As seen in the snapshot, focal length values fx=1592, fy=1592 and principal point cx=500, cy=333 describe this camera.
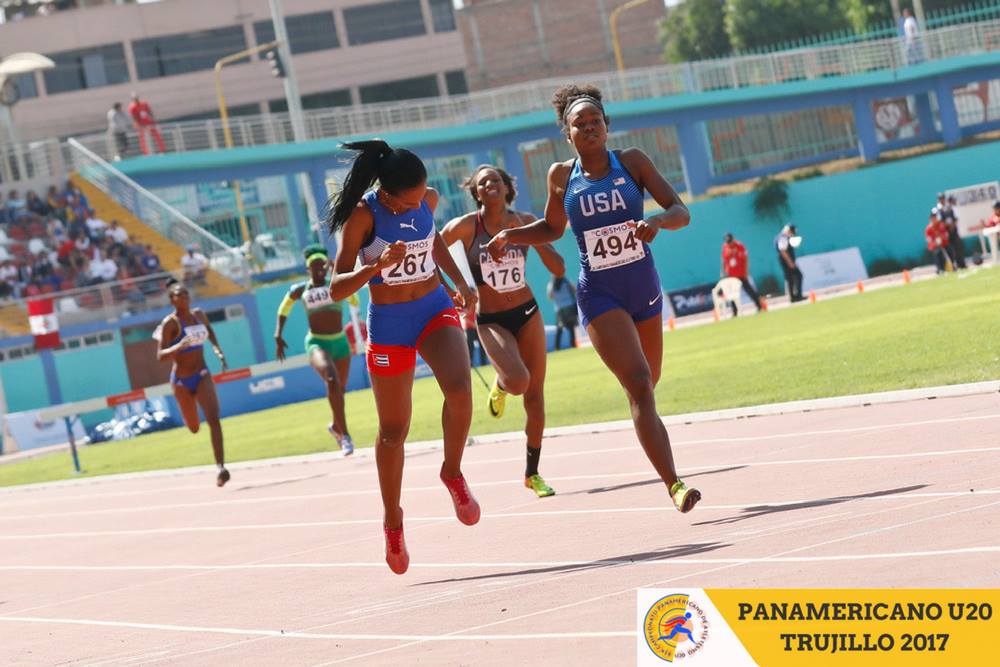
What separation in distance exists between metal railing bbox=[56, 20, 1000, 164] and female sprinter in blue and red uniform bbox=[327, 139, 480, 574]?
3928 centimetres

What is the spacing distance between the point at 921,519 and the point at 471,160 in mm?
51526

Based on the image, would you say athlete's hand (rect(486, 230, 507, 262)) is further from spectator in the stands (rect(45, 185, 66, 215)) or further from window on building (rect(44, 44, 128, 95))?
window on building (rect(44, 44, 128, 95))

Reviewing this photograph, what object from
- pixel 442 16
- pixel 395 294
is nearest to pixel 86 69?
pixel 442 16

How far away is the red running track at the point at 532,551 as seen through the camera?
260 inches

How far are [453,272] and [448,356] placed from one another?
0.95 m

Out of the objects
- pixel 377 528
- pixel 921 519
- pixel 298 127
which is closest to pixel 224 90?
pixel 298 127

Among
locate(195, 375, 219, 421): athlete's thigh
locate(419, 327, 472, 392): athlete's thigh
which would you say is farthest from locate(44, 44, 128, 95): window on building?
locate(419, 327, 472, 392): athlete's thigh

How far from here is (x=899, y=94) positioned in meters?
63.2

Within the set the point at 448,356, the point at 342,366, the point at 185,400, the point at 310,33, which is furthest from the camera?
the point at 310,33

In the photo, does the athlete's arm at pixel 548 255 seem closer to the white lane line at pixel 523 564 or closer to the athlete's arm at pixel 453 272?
the athlete's arm at pixel 453 272

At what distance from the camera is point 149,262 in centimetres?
4366

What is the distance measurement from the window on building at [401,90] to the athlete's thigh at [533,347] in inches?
2650

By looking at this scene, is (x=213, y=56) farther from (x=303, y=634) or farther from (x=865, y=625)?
(x=865, y=625)

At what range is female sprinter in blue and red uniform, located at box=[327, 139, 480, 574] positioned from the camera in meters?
8.57
